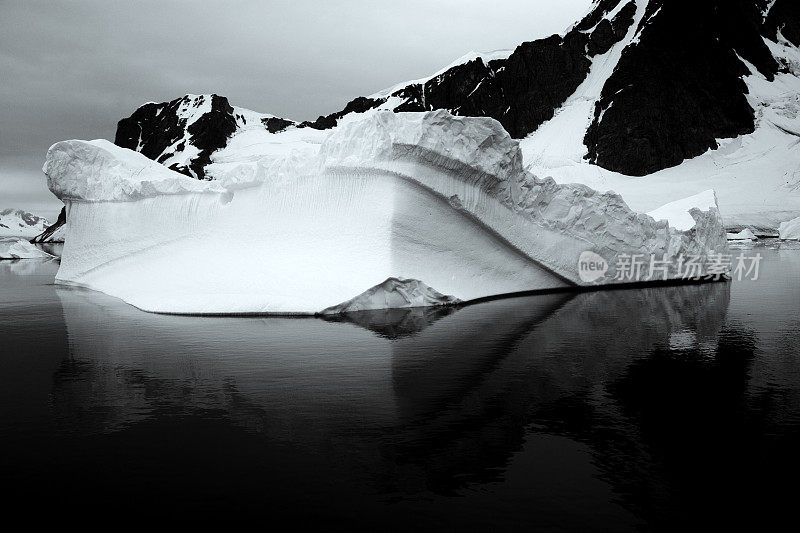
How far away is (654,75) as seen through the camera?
67.2m

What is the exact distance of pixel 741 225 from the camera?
158 feet

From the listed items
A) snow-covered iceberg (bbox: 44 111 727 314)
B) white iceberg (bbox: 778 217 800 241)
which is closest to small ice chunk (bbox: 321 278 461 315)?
snow-covered iceberg (bbox: 44 111 727 314)

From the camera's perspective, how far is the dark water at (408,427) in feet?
10.6

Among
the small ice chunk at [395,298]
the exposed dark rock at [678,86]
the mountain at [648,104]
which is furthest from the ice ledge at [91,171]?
the exposed dark rock at [678,86]

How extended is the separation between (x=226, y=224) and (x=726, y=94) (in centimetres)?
6596

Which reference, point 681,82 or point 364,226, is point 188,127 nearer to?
point 681,82

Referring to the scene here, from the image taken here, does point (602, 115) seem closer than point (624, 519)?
No

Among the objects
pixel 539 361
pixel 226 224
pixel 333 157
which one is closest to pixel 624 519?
pixel 539 361

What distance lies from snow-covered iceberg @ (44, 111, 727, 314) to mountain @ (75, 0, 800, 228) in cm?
4063

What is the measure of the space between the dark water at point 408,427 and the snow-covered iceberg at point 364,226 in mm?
2629

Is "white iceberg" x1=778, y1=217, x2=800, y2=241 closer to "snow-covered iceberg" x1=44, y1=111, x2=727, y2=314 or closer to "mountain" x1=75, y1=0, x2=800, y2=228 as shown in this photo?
"mountain" x1=75, y1=0, x2=800, y2=228

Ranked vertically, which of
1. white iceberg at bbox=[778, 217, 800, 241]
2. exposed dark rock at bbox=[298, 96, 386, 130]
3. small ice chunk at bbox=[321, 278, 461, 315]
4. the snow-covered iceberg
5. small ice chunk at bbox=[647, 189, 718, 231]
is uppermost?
exposed dark rock at bbox=[298, 96, 386, 130]

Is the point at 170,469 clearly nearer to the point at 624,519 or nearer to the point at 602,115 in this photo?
the point at 624,519

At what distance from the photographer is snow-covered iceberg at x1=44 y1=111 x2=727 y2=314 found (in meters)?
10.9
